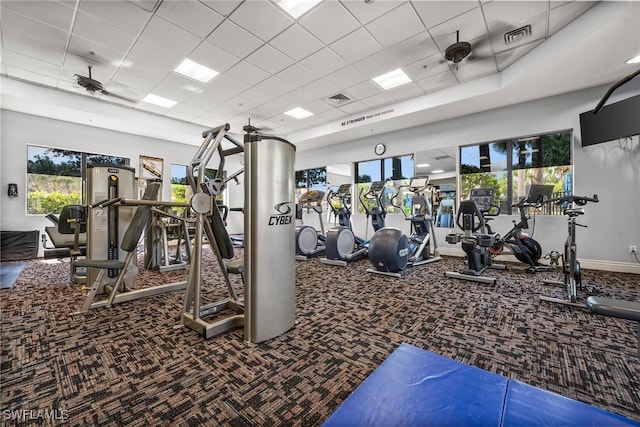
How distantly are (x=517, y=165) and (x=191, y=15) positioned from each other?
658 centimetres

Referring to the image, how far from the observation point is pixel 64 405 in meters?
1.42

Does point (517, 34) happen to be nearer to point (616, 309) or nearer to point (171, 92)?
point (616, 309)

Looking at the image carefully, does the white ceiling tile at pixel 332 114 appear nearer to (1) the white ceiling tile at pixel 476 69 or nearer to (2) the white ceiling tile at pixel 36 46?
(1) the white ceiling tile at pixel 476 69

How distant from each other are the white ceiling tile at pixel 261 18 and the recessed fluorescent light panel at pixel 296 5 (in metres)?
0.08

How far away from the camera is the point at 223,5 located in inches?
130

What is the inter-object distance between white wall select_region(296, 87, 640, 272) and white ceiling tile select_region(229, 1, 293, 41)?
4.82 m

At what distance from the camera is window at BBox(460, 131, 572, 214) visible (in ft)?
17.2

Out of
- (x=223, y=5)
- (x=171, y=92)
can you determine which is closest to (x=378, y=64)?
(x=223, y=5)

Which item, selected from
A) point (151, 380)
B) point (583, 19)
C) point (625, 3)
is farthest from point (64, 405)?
point (583, 19)

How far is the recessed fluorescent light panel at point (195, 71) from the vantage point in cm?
470

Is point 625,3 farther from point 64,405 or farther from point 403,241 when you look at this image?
point 64,405

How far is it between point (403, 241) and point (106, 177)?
4359 mm

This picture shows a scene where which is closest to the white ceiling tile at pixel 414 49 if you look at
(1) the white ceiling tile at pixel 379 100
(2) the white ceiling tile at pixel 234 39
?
(1) the white ceiling tile at pixel 379 100

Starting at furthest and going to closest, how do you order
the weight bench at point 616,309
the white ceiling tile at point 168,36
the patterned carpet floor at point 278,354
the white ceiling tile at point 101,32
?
the white ceiling tile at point 168,36 → the white ceiling tile at point 101,32 → the patterned carpet floor at point 278,354 → the weight bench at point 616,309
